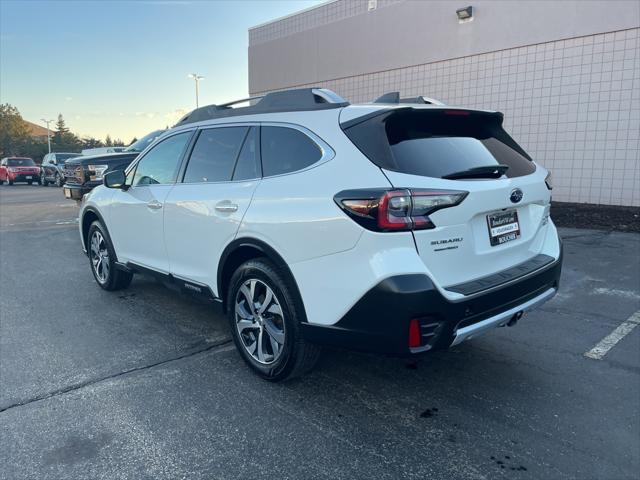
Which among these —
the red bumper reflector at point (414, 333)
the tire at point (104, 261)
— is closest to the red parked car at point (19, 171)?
the tire at point (104, 261)

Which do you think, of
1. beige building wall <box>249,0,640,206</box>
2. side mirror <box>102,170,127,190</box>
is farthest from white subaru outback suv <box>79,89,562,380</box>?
beige building wall <box>249,0,640,206</box>

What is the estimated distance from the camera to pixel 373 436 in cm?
279

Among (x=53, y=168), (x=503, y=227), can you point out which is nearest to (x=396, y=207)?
(x=503, y=227)

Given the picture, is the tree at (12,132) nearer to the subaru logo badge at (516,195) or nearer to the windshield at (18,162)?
the windshield at (18,162)

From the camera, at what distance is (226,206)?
3.52 metres

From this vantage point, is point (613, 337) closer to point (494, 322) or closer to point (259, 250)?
point (494, 322)

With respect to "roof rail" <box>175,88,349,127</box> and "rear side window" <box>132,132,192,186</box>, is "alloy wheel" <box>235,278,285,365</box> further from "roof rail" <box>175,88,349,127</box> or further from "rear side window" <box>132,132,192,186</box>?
"rear side window" <box>132,132,192,186</box>

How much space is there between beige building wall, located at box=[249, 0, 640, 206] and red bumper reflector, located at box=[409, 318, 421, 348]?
10.2 m

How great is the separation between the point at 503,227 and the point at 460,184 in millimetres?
516

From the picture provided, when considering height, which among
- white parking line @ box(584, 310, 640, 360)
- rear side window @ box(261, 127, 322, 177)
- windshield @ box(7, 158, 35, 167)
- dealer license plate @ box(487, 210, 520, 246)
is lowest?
white parking line @ box(584, 310, 640, 360)

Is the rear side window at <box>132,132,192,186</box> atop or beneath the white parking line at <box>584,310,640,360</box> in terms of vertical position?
atop

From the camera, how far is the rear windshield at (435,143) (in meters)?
2.77

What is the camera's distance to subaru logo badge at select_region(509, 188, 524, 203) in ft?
9.98

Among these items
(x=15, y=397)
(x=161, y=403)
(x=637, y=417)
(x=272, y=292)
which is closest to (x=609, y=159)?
(x=637, y=417)
